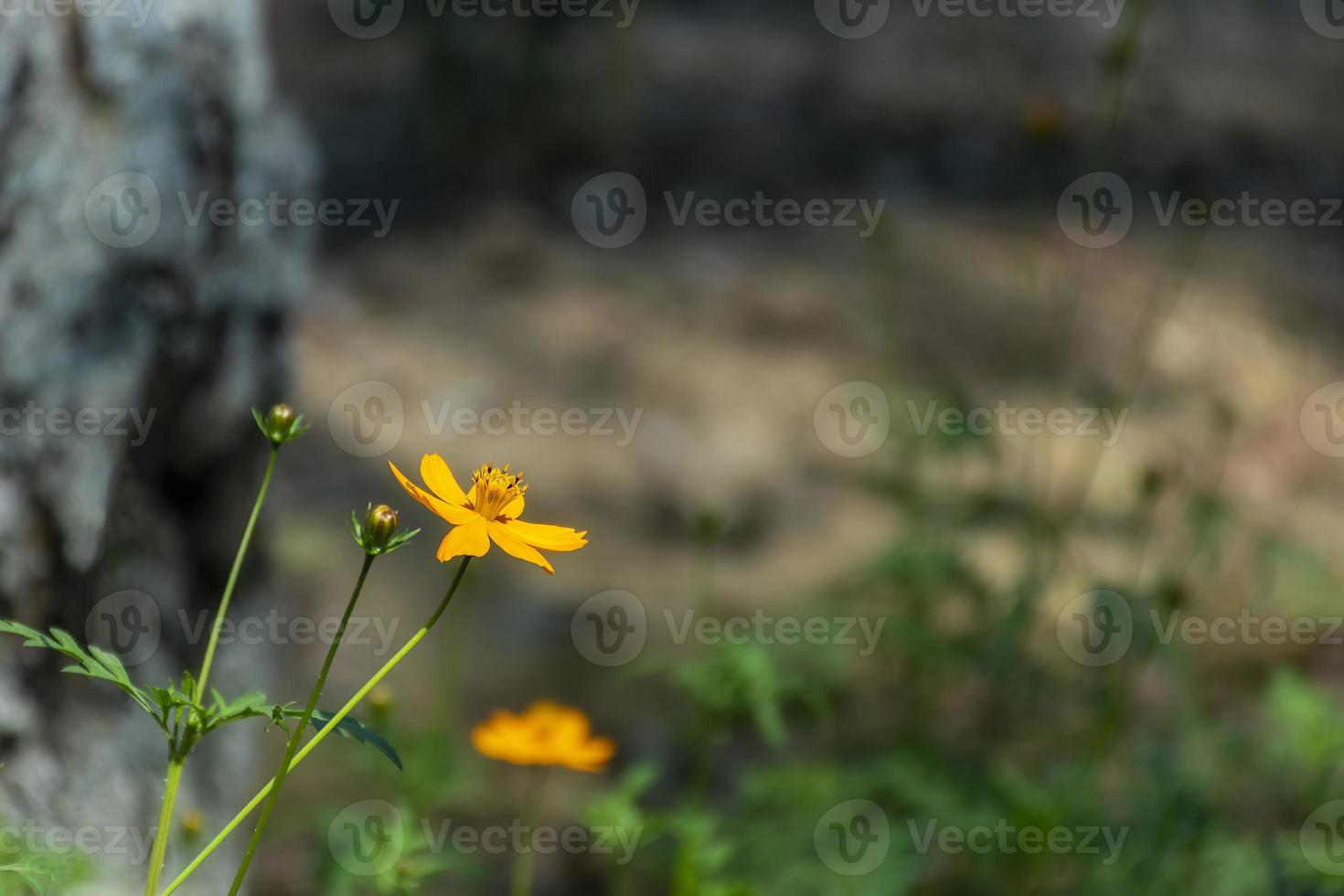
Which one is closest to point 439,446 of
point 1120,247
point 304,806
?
point 304,806

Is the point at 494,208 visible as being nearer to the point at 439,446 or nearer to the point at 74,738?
the point at 439,446

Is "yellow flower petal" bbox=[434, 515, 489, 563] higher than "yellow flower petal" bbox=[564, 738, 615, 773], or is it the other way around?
"yellow flower petal" bbox=[434, 515, 489, 563]

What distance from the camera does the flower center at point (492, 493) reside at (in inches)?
33.9

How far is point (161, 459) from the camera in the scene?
5.47 feet

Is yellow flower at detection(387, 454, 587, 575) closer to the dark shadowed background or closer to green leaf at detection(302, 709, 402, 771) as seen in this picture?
green leaf at detection(302, 709, 402, 771)

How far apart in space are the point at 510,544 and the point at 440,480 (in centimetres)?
9

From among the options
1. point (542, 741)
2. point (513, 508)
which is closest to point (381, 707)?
point (542, 741)

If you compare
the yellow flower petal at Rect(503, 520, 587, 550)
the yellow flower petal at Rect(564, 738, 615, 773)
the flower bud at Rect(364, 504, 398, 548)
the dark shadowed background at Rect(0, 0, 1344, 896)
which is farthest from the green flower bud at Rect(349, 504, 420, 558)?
the yellow flower petal at Rect(564, 738, 615, 773)

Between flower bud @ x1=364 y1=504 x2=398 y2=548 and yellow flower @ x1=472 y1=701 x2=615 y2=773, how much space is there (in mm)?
559

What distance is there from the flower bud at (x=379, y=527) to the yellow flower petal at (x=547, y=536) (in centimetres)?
11

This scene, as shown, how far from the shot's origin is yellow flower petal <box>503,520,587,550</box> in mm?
806

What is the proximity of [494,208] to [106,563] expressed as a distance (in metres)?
3.22

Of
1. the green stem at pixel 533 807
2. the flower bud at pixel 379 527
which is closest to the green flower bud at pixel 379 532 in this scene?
the flower bud at pixel 379 527

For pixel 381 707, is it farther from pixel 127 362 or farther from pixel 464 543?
pixel 127 362
